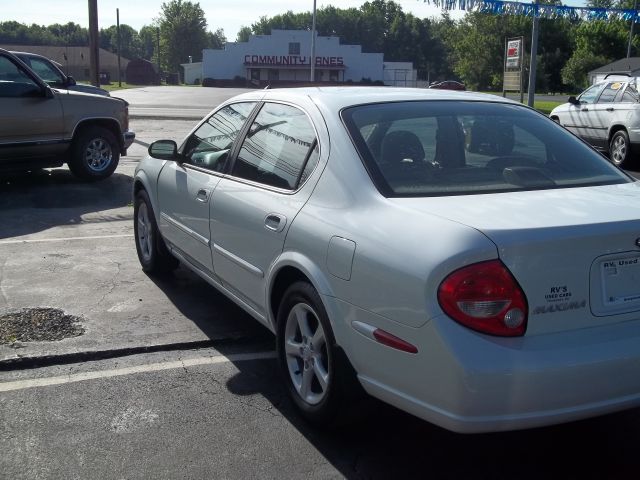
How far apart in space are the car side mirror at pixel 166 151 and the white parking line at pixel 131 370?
1.59m

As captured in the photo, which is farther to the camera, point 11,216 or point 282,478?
point 11,216

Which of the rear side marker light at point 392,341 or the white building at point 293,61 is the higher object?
the white building at point 293,61

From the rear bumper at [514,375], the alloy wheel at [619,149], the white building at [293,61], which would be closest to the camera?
the rear bumper at [514,375]

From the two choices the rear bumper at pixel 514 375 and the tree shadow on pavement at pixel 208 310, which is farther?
the tree shadow on pavement at pixel 208 310

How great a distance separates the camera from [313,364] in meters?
3.71

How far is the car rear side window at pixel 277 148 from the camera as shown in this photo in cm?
403

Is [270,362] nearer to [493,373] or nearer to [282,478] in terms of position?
[282,478]

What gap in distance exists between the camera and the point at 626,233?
302 cm

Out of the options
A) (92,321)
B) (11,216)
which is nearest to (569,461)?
(92,321)

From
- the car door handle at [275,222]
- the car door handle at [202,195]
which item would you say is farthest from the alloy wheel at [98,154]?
the car door handle at [275,222]

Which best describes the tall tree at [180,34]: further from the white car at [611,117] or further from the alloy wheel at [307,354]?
the alloy wheel at [307,354]

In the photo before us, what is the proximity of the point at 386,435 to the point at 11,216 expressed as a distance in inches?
262

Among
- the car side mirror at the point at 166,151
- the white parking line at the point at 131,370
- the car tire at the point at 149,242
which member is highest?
the car side mirror at the point at 166,151

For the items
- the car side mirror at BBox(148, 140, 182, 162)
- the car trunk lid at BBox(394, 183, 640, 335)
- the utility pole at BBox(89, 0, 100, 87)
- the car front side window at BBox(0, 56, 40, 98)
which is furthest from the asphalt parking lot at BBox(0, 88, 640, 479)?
the utility pole at BBox(89, 0, 100, 87)
